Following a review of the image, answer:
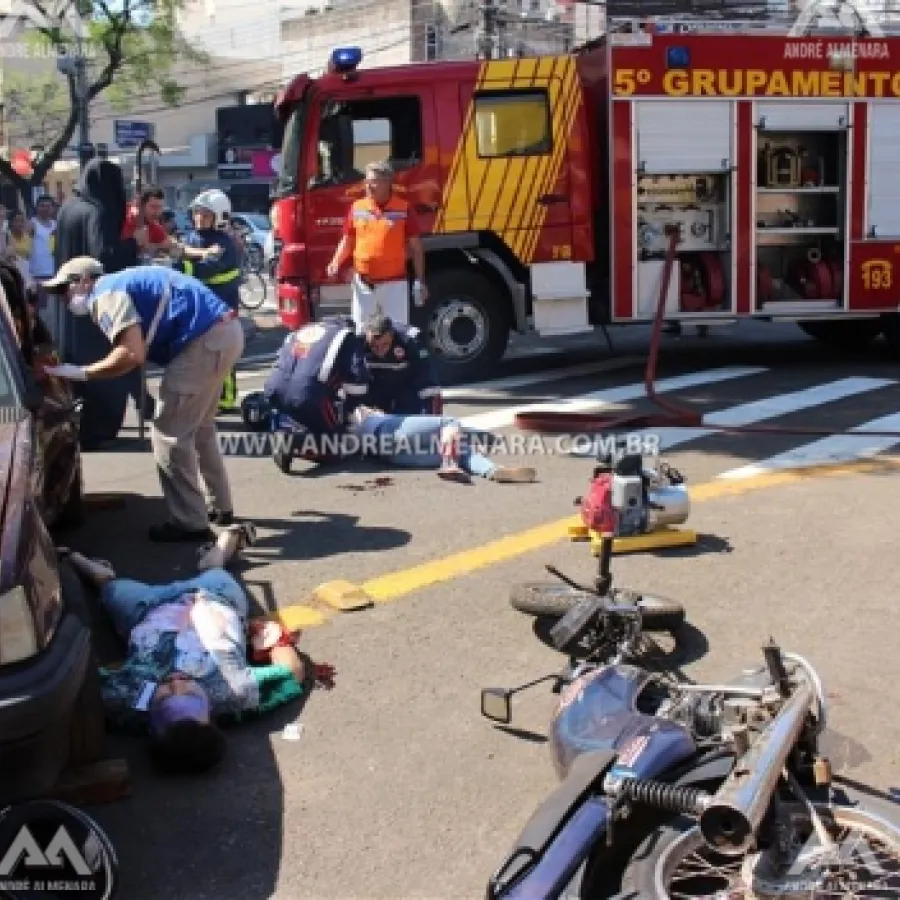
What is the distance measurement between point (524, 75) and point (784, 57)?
248 centimetres

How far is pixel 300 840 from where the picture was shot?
3652 millimetres

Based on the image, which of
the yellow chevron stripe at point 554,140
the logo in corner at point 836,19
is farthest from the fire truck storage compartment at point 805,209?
the yellow chevron stripe at point 554,140

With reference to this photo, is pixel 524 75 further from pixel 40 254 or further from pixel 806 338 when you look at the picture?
pixel 40 254

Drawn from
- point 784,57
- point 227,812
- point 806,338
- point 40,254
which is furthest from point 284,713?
point 40,254

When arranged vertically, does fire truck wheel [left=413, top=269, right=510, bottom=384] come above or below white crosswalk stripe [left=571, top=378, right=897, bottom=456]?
above

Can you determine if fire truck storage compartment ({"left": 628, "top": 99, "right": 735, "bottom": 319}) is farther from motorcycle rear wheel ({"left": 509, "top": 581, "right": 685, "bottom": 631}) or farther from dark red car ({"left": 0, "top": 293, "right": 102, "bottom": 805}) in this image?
A: dark red car ({"left": 0, "top": 293, "right": 102, "bottom": 805})

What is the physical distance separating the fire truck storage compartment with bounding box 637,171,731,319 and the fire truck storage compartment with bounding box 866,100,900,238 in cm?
146

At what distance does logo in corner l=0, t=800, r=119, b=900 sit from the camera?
125 inches

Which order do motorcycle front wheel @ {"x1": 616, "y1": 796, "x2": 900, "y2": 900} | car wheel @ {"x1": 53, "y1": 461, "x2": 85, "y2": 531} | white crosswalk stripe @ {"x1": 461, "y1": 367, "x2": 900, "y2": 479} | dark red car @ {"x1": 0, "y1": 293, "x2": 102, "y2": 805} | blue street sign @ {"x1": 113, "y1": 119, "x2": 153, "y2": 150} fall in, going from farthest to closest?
blue street sign @ {"x1": 113, "y1": 119, "x2": 153, "y2": 150}
white crosswalk stripe @ {"x1": 461, "y1": 367, "x2": 900, "y2": 479}
car wheel @ {"x1": 53, "y1": 461, "x2": 85, "y2": 531}
dark red car @ {"x1": 0, "y1": 293, "x2": 102, "y2": 805}
motorcycle front wheel @ {"x1": 616, "y1": 796, "x2": 900, "y2": 900}

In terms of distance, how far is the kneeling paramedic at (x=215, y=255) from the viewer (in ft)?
32.6

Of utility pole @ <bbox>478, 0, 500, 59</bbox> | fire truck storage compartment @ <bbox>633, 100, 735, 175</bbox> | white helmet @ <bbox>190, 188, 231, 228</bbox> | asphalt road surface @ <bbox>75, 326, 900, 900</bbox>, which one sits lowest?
asphalt road surface @ <bbox>75, 326, 900, 900</bbox>

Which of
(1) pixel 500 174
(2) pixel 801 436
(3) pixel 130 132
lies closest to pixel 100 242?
(1) pixel 500 174

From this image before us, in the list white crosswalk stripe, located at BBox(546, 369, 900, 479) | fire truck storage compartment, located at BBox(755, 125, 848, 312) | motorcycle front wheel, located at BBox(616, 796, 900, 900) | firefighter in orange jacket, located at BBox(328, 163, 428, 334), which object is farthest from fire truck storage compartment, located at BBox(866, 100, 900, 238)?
motorcycle front wheel, located at BBox(616, 796, 900, 900)

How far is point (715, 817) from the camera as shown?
2727 millimetres
